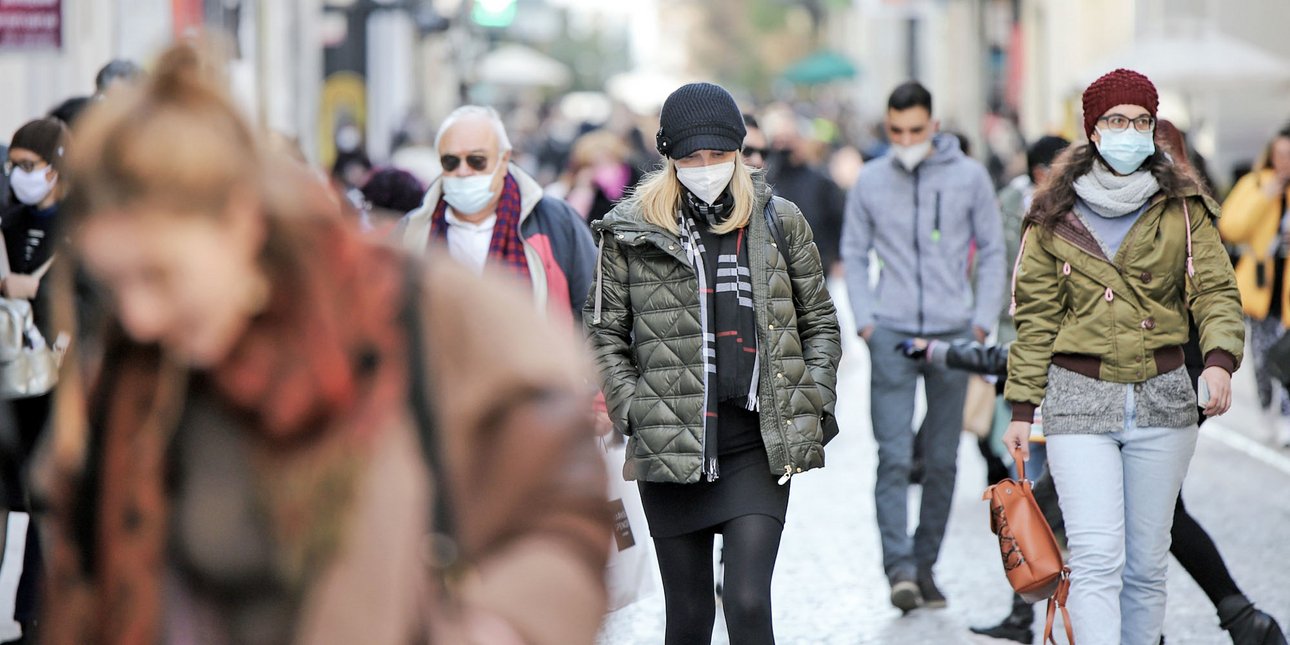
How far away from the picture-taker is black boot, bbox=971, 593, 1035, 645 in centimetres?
724

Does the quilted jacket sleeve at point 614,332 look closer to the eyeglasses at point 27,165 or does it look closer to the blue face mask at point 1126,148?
the blue face mask at point 1126,148

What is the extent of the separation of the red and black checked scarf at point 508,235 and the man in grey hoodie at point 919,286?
1736 mm

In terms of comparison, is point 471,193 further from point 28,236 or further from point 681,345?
point 681,345

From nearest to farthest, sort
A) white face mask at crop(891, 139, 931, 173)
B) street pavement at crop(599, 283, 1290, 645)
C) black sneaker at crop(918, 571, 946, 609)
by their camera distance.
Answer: street pavement at crop(599, 283, 1290, 645) → black sneaker at crop(918, 571, 946, 609) → white face mask at crop(891, 139, 931, 173)

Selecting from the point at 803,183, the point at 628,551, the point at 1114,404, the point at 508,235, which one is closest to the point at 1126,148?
the point at 1114,404

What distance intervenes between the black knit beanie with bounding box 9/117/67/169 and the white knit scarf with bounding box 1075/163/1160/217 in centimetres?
380

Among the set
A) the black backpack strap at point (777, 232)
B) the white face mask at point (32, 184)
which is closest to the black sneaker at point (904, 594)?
the black backpack strap at point (777, 232)

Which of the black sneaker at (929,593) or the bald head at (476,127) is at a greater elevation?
the bald head at (476,127)

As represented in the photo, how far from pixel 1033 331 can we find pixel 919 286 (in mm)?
2436

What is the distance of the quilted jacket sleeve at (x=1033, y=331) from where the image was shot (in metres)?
5.61

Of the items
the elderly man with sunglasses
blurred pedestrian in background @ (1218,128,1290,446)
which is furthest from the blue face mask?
blurred pedestrian in background @ (1218,128,1290,446)

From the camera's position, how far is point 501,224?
6.97 metres

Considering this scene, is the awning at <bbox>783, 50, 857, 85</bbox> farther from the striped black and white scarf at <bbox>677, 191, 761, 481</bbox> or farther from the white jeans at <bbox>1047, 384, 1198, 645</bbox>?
the striped black and white scarf at <bbox>677, 191, 761, 481</bbox>

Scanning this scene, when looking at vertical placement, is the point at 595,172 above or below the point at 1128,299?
below
